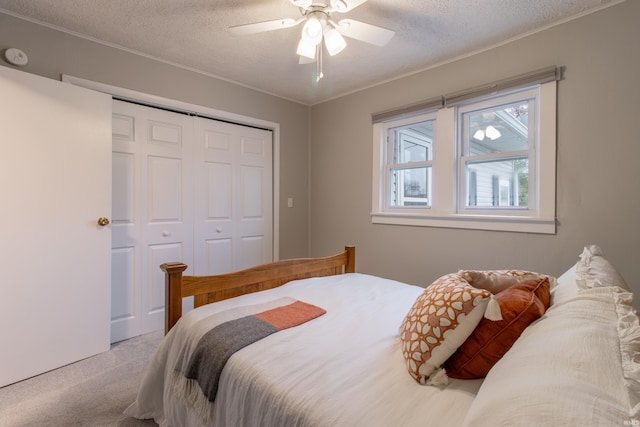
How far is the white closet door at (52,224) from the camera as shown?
1912 millimetres

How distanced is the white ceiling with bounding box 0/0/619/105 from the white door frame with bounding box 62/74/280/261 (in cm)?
34

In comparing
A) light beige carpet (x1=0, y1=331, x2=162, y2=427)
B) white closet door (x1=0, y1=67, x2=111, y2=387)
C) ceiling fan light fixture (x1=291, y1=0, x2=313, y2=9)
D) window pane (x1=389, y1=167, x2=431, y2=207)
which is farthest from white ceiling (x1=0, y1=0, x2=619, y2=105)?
light beige carpet (x1=0, y1=331, x2=162, y2=427)

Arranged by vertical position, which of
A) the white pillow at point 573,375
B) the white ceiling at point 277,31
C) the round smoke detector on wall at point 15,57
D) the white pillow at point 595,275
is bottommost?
the white pillow at point 573,375

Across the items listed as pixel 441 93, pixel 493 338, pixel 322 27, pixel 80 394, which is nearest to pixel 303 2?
pixel 322 27

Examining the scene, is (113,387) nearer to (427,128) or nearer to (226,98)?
(226,98)

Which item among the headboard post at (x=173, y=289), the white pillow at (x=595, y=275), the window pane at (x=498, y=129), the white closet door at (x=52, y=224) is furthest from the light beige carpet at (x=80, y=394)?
the window pane at (x=498, y=129)

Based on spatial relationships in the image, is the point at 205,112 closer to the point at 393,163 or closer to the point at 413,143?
the point at 393,163

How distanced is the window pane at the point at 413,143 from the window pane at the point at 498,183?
0.45 metres

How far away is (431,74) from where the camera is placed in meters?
2.77

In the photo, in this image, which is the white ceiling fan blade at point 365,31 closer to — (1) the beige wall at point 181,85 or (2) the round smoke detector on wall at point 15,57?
(1) the beige wall at point 181,85

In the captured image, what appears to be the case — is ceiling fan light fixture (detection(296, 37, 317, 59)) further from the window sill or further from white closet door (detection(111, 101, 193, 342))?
the window sill

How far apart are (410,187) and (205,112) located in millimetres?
2138

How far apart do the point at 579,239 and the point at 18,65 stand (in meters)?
3.93

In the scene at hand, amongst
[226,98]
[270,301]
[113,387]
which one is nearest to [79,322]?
[113,387]
